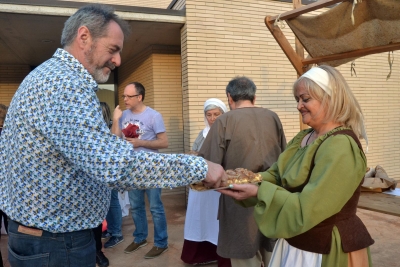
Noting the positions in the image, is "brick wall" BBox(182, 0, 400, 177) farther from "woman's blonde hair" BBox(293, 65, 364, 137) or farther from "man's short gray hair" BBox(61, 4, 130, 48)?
"man's short gray hair" BBox(61, 4, 130, 48)

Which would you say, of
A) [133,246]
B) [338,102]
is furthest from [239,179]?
[133,246]

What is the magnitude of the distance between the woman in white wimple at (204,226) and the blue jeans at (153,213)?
0.42 m

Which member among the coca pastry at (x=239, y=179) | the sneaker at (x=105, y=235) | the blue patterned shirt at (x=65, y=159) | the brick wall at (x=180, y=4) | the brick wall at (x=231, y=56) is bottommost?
the sneaker at (x=105, y=235)

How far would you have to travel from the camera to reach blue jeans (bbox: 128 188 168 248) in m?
4.47

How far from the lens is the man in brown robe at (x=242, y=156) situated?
3.15 metres

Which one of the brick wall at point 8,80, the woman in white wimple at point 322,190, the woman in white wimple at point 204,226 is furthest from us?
the brick wall at point 8,80

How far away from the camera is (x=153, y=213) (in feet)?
14.8

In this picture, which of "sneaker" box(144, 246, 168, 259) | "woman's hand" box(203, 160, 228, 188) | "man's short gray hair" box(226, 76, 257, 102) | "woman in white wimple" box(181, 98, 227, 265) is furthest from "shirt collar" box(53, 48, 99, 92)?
"sneaker" box(144, 246, 168, 259)

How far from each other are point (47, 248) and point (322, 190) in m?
1.33

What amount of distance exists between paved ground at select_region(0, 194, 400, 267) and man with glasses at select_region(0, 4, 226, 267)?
2752 millimetres

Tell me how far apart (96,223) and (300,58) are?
2.62 m

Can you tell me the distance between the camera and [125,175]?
146 centimetres

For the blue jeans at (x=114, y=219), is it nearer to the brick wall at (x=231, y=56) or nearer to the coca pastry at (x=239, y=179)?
the brick wall at (x=231, y=56)

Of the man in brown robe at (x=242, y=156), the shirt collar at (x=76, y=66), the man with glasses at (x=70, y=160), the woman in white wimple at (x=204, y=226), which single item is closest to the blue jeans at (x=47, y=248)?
the man with glasses at (x=70, y=160)
